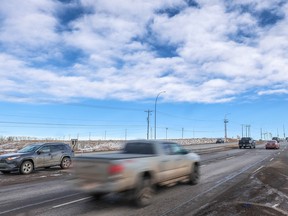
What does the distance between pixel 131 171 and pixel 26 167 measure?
34.4ft

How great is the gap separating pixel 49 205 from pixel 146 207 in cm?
254

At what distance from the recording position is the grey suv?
56.7 feet

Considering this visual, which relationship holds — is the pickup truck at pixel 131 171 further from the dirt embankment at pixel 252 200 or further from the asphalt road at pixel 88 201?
the dirt embankment at pixel 252 200

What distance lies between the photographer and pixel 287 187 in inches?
472

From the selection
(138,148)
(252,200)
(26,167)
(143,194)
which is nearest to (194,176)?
(138,148)

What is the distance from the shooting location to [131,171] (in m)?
8.82

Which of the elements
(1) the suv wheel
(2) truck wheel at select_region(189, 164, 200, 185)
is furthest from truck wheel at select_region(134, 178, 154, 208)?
(1) the suv wheel

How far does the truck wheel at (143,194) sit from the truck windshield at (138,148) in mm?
1234

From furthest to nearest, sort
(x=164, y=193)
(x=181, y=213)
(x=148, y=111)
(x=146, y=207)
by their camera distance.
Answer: (x=148, y=111) < (x=164, y=193) < (x=146, y=207) < (x=181, y=213)

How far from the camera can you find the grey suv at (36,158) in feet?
56.7

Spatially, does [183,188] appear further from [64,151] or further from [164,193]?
[64,151]

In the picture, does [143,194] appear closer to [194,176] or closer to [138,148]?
[138,148]

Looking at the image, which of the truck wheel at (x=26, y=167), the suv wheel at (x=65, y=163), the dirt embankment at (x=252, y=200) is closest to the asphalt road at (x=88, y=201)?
the dirt embankment at (x=252, y=200)

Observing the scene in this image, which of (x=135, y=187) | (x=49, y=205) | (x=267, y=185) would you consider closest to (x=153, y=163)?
(x=135, y=187)
